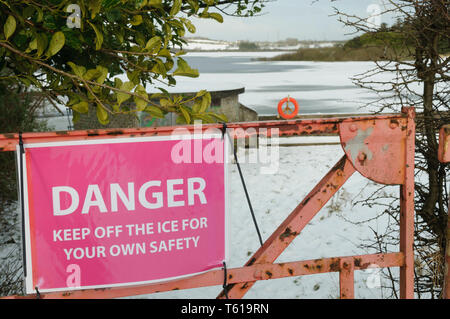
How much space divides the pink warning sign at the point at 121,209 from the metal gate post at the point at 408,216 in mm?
877

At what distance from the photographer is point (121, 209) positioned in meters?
2.01

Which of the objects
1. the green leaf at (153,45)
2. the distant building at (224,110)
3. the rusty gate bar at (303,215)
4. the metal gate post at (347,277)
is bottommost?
the metal gate post at (347,277)

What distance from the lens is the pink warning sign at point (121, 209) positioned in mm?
1953

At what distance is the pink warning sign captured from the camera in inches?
76.9

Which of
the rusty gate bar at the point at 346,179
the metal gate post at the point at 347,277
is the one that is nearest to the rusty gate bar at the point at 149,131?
the rusty gate bar at the point at 346,179

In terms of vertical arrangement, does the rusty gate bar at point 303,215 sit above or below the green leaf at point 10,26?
below

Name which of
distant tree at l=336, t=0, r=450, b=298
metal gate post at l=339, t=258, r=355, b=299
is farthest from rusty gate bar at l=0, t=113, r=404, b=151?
distant tree at l=336, t=0, r=450, b=298

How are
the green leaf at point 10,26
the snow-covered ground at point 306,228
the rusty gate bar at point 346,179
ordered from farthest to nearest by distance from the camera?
the snow-covered ground at point 306,228, the rusty gate bar at point 346,179, the green leaf at point 10,26

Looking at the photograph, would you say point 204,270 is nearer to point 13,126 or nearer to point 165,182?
point 165,182

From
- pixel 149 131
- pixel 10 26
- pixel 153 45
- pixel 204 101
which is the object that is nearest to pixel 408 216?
pixel 204 101

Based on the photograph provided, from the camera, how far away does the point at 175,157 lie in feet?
6.70

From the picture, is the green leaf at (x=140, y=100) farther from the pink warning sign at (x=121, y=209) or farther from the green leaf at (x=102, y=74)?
the pink warning sign at (x=121, y=209)

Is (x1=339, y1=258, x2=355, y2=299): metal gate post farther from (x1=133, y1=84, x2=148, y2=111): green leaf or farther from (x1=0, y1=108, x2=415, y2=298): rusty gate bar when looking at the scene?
(x1=133, y1=84, x2=148, y2=111): green leaf

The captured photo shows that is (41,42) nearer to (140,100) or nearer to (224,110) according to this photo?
(140,100)
